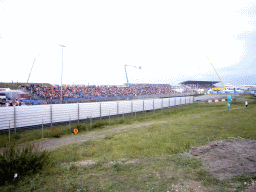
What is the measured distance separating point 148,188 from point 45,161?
4.12m

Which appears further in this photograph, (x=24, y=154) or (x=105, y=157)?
(x=105, y=157)

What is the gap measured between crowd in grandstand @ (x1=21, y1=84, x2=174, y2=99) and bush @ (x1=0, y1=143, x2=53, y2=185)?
2156 cm

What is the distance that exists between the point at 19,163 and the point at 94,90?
2895 cm

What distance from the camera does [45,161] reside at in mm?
6453

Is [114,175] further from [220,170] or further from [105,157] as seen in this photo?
[220,170]

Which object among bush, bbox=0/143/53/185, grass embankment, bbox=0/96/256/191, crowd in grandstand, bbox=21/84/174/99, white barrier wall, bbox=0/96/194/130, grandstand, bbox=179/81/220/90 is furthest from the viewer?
grandstand, bbox=179/81/220/90

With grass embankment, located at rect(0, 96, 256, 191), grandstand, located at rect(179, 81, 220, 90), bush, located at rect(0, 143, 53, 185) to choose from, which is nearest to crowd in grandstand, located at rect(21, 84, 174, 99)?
grandstand, located at rect(179, 81, 220, 90)

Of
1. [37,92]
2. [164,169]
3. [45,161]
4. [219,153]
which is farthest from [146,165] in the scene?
[37,92]

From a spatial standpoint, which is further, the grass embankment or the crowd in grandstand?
the crowd in grandstand

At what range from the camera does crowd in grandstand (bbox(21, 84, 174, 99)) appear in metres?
27.8

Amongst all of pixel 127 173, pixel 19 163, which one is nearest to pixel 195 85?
pixel 127 173

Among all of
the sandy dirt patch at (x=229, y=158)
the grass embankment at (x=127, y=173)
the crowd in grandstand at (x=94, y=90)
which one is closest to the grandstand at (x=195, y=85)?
the crowd in grandstand at (x=94, y=90)

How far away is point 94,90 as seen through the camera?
3425 centimetres

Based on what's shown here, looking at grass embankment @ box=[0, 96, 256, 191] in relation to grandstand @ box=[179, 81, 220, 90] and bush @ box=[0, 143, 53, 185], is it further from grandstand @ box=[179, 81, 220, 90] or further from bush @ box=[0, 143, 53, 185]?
grandstand @ box=[179, 81, 220, 90]
